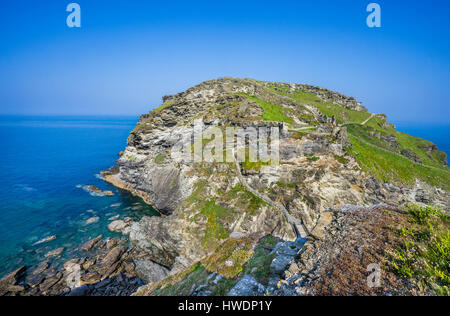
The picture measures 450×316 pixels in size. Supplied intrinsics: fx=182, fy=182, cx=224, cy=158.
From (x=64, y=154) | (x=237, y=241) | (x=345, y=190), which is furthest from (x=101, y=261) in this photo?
(x=64, y=154)

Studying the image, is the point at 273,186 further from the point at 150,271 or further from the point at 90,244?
the point at 90,244

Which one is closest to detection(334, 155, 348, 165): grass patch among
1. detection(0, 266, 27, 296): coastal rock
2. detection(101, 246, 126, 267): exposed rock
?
detection(101, 246, 126, 267): exposed rock

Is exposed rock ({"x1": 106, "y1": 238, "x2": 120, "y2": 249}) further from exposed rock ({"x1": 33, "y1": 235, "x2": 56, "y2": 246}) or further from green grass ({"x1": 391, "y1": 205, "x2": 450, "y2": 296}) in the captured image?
green grass ({"x1": 391, "y1": 205, "x2": 450, "y2": 296})

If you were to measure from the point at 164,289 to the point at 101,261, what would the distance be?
63.7 ft

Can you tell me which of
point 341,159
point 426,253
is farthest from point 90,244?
point 341,159

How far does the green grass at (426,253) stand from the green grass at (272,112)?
98.1 feet

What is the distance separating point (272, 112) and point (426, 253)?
3596cm

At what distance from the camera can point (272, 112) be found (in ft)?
134

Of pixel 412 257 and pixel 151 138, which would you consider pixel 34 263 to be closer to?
pixel 151 138

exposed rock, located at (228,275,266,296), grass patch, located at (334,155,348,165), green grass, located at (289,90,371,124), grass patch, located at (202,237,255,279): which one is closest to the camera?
exposed rock, located at (228,275,266,296)

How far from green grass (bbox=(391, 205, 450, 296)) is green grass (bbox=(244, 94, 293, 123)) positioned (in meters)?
29.9

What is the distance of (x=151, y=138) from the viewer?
4900 centimetres

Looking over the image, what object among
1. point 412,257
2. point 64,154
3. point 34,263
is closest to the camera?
point 412,257

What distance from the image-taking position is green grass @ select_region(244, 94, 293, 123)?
38.3m
